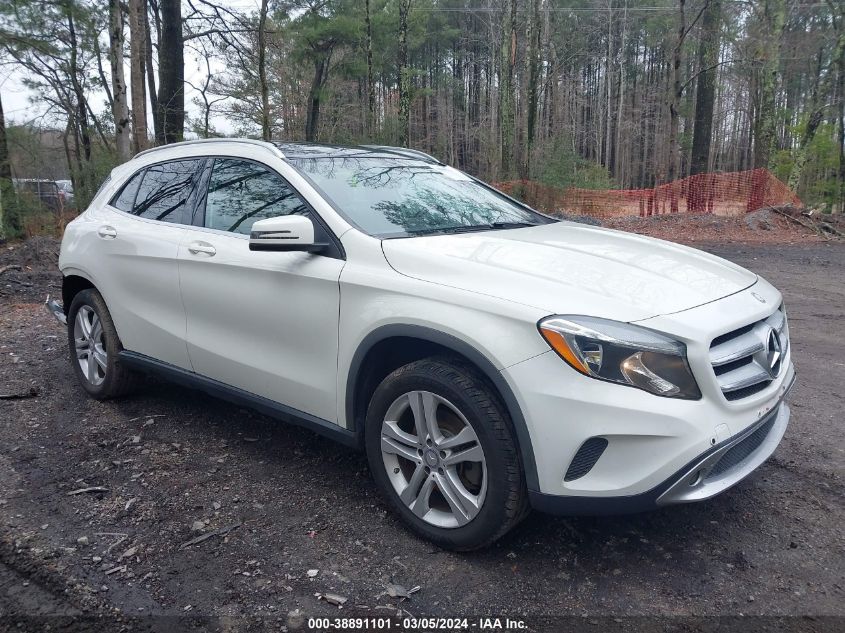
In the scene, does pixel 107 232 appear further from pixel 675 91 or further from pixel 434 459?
pixel 675 91

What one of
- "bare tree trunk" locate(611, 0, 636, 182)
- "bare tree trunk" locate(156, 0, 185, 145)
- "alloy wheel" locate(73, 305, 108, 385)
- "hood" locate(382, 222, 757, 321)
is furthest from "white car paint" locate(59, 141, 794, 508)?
"bare tree trunk" locate(611, 0, 636, 182)

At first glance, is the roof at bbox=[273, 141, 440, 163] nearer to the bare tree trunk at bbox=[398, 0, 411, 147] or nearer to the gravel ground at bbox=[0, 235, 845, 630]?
the gravel ground at bbox=[0, 235, 845, 630]

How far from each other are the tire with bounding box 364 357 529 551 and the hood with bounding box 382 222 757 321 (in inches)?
15.3

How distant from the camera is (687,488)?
7.86ft

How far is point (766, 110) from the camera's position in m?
20.0

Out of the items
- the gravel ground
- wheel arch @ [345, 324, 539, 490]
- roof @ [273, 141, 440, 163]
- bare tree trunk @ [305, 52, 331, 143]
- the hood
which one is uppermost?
bare tree trunk @ [305, 52, 331, 143]

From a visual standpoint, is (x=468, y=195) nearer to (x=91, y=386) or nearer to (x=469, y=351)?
(x=469, y=351)

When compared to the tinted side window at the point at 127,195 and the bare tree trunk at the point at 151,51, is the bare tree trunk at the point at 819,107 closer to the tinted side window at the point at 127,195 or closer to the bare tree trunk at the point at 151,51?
the bare tree trunk at the point at 151,51

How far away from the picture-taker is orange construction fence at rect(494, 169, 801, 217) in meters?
17.9

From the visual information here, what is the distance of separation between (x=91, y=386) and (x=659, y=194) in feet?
60.3

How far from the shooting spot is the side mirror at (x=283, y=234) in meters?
3.03

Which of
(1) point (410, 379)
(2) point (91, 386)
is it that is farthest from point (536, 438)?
(2) point (91, 386)

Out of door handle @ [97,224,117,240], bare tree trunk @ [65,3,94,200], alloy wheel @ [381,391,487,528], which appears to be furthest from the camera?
bare tree trunk @ [65,3,94,200]

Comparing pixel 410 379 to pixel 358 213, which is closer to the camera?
pixel 410 379
